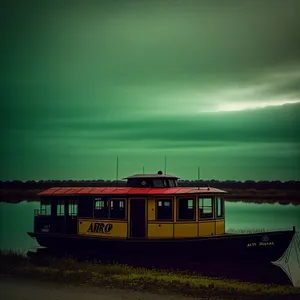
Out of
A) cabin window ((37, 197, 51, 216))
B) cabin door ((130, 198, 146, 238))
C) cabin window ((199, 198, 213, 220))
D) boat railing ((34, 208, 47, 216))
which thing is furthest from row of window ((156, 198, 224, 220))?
boat railing ((34, 208, 47, 216))

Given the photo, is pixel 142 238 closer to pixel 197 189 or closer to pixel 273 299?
pixel 197 189

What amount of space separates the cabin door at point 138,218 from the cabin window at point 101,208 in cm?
75

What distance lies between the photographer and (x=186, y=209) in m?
9.78

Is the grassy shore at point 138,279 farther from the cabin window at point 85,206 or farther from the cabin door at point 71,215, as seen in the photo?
the cabin window at point 85,206

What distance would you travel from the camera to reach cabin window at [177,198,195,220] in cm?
970

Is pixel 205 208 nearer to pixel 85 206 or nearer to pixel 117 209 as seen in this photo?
pixel 117 209

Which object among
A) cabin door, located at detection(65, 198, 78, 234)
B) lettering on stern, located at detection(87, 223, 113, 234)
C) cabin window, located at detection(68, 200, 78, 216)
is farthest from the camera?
cabin window, located at detection(68, 200, 78, 216)

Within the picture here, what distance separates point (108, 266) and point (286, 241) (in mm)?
3661

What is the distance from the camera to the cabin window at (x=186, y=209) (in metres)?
9.70

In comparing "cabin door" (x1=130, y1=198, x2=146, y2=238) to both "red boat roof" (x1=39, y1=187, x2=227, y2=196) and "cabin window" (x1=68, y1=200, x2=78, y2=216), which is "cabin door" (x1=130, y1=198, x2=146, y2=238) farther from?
"cabin window" (x1=68, y1=200, x2=78, y2=216)

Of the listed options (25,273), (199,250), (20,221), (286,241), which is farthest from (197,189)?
(20,221)

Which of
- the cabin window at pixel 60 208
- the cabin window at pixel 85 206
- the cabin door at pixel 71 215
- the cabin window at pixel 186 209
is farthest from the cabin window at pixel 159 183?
the cabin window at pixel 60 208

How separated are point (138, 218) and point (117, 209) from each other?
59 cm

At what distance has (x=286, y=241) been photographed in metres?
9.53
